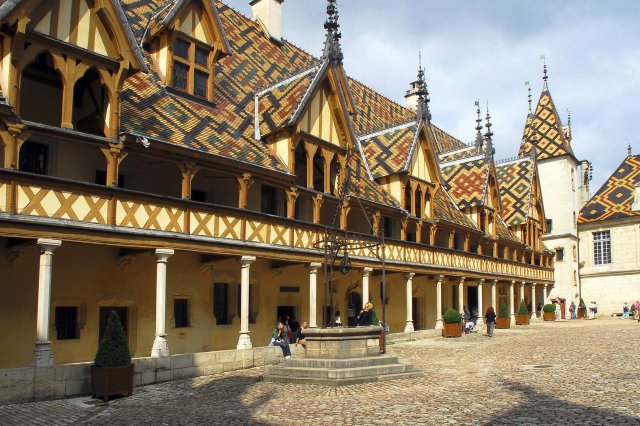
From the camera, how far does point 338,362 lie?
14.3m

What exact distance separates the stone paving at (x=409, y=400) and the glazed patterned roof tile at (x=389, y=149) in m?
12.3

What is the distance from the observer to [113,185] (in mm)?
14898

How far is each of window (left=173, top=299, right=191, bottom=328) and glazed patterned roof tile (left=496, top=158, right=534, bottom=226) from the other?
98.9ft

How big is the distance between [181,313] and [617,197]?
43.8m

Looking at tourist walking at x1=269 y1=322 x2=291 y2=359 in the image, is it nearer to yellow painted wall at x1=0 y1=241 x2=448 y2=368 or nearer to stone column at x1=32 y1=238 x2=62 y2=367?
yellow painted wall at x1=0 y1=241 x2=448 y2=368

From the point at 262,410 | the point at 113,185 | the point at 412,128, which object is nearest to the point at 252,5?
the point at 412,128

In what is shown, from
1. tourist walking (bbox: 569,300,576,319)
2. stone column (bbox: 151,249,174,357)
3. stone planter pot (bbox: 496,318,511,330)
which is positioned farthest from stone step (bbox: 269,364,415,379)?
tourist walking (bbox: 569,300,576,319)

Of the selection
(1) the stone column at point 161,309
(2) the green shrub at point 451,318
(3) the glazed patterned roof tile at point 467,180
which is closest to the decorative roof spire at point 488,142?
(3) the glazed patterned roof tile at point 467,180

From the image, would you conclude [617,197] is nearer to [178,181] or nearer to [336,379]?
[178,181]

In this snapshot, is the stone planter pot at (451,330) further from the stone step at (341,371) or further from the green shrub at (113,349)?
the green shrub at (113,349)

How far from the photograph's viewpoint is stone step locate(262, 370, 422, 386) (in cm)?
1362

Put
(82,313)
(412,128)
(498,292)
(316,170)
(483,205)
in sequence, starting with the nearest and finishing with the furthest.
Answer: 1. (82,313)
2. (316,170)
3. (412,128)
4. (483,205)
5. (498,292)

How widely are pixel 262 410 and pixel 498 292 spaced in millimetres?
34258

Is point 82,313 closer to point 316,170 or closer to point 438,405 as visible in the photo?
point 438,405
